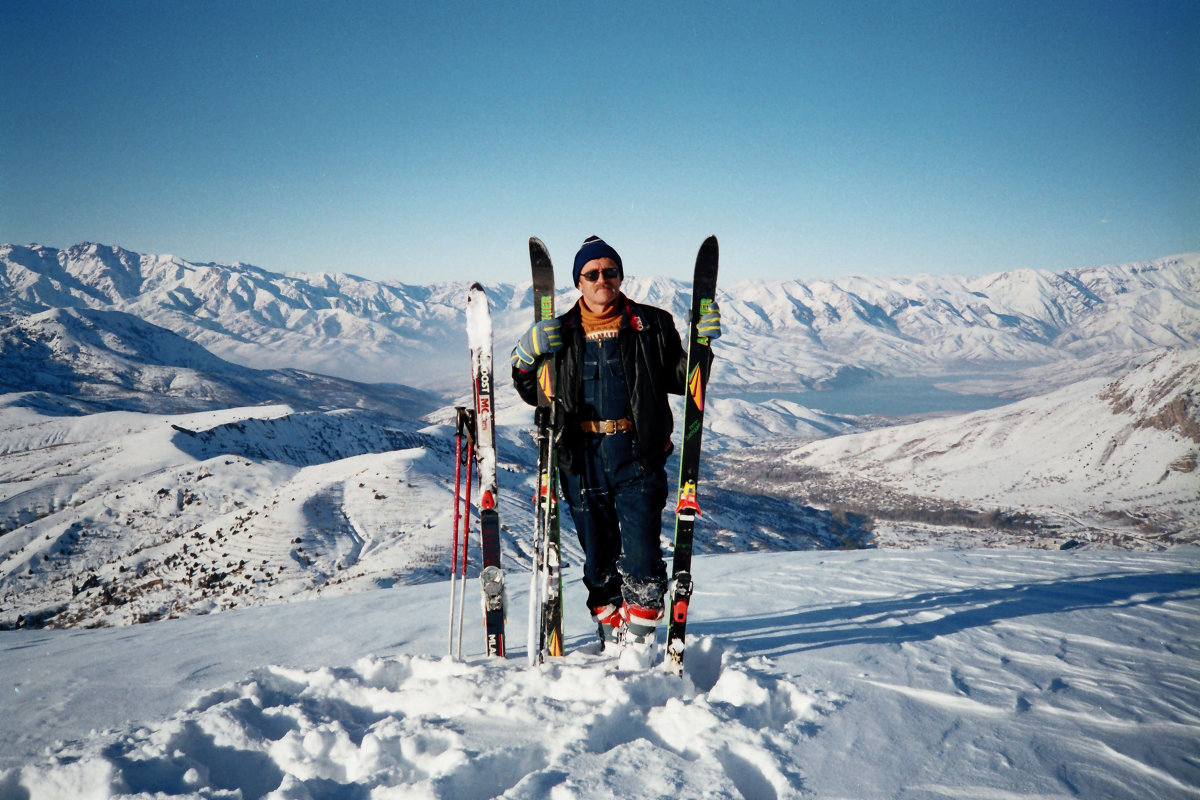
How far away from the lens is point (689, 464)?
4.73m

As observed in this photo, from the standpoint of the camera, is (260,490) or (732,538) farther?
(732,538)

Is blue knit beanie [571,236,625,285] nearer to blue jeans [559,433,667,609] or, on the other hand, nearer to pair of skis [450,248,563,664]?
pair of skis [450,248,563,664]

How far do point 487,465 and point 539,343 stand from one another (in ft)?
4.19

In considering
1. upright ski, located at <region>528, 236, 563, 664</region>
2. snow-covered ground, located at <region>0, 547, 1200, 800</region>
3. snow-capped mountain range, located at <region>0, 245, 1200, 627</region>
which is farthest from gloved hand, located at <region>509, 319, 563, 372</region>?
snow-capped mountain range, located at <region>0, 245, 1200, 627</region>

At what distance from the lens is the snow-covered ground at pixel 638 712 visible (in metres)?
2.76

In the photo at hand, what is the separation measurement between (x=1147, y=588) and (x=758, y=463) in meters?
150

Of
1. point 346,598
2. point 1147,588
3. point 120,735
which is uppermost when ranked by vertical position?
point 120,735

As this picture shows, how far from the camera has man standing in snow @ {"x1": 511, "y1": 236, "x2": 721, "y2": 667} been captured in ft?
14.4

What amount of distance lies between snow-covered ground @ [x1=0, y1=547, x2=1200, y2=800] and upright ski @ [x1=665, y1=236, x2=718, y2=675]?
0.41 meters

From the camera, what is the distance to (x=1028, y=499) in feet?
309

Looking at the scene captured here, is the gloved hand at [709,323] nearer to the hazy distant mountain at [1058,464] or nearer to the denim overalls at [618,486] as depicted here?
the denim overalls at [618,486]

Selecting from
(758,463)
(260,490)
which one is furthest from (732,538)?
(758,463)

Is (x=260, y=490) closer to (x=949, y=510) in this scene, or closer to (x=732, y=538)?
(x=732, y=538)

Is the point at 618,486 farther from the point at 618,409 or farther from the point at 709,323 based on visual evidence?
the point at 709,323
